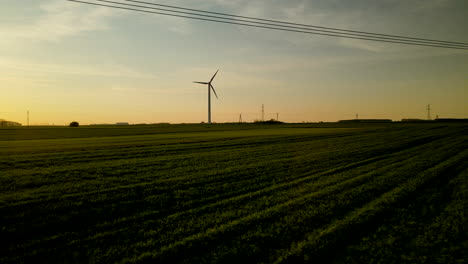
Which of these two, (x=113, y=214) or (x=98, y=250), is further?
(x=113, y=214)

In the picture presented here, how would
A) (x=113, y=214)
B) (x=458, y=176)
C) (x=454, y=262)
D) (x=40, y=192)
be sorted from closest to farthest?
(x=454, y=262) < (x=113, y=214) < (x=40, y=192) < (x=458, y=176)

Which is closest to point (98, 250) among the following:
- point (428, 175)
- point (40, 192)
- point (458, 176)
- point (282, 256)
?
point (282, 256)

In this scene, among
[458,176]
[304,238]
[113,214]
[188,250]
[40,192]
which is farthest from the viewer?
[458,176]

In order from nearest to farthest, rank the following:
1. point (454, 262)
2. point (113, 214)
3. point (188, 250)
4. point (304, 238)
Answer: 1. point (454, 262)
2. point (188, 250)
3. point (304, 238)
4. point (113, 214)

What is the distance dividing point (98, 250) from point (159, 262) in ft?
5.23

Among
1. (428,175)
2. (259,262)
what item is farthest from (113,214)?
(428,175)

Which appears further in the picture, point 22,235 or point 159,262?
point 22,235

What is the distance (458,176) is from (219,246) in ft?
43.0

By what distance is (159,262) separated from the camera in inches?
267

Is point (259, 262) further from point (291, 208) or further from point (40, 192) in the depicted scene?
point (40, 192)

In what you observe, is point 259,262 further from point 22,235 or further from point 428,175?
point 428,175

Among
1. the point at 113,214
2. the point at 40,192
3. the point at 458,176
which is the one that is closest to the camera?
the point at 113,214

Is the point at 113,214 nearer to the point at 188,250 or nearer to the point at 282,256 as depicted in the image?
the point at 188,250

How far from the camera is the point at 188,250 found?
7340 mm
